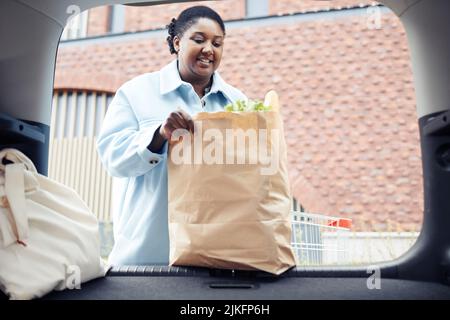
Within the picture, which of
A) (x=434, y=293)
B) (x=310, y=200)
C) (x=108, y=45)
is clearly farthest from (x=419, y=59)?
(x=108, y=45)

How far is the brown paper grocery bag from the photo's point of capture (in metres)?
0.98

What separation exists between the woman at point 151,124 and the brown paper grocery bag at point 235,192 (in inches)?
6.6

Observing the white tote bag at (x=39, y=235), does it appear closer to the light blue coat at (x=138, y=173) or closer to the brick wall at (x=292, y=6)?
the light blue coat at (x=138, y=173)

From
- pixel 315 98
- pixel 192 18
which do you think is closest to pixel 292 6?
pixel 315 98

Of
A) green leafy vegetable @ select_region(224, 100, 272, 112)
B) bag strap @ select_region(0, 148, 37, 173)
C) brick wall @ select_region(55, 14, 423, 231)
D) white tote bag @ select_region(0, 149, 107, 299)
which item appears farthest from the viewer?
brick wall @ select_region(55, 14, 423, 231)

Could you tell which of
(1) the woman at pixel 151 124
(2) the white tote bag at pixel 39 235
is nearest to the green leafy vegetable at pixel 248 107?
(1) the woman at pixel 151 124

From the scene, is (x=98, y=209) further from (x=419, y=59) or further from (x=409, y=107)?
(x=419, y=59)

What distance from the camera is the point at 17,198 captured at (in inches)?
34.2

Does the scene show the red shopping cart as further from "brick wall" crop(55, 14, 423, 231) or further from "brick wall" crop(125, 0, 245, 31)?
"brick wall" crop(125, 0, 245, 31)

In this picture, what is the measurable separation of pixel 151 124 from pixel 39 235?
1.61ft

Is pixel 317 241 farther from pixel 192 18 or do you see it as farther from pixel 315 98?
pixel 315 98

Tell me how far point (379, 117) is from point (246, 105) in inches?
162

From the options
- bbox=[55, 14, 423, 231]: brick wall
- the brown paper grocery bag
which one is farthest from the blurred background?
the brown paper grocery bag

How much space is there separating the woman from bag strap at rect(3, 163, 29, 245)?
30cm
